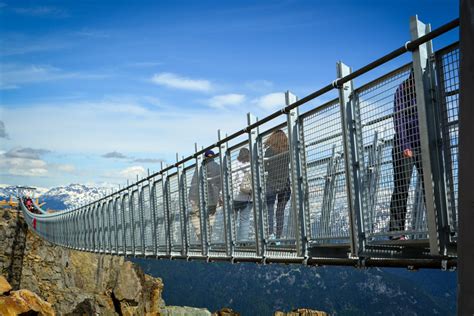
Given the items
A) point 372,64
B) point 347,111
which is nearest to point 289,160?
point 347,111

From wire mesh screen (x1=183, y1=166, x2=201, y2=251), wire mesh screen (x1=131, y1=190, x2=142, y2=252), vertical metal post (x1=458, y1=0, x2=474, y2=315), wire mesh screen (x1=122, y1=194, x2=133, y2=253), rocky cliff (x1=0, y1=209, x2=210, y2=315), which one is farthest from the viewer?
rocky cliff (x1=0, y1=209, x2=210, y2=315)

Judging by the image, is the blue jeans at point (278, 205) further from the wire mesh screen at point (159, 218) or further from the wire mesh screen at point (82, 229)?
the wire mesh screen at point (82, 229)

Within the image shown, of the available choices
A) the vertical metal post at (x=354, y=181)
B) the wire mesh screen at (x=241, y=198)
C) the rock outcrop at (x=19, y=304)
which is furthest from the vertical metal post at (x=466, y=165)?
the rock outcrop at (x=19, y=304)

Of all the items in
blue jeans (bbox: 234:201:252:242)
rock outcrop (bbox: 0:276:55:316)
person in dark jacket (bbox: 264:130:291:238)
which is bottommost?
rock outcrop (bbox: 0:276:55:316)

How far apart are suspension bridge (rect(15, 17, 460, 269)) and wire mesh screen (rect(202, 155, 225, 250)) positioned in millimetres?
22

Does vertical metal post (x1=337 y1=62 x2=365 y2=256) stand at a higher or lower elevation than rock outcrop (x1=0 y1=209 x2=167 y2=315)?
higher

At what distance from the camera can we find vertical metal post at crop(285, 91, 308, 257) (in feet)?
26.1

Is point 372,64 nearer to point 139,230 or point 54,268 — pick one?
point 139,230

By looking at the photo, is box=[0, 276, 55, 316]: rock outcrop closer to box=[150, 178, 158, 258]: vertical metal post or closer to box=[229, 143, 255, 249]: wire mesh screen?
box=[150, 178, 158, 258]: vertical metal post

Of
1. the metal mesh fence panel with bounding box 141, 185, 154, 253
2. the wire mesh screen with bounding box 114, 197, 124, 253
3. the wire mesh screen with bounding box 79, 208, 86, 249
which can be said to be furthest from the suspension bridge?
the wire mesh screen with bounding box 79, 208, 86, 249

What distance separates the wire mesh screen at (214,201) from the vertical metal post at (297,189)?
3.86m

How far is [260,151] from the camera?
9672 mm

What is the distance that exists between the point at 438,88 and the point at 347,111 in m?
1.54

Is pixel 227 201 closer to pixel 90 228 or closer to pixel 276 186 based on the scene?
pixel 276 186
